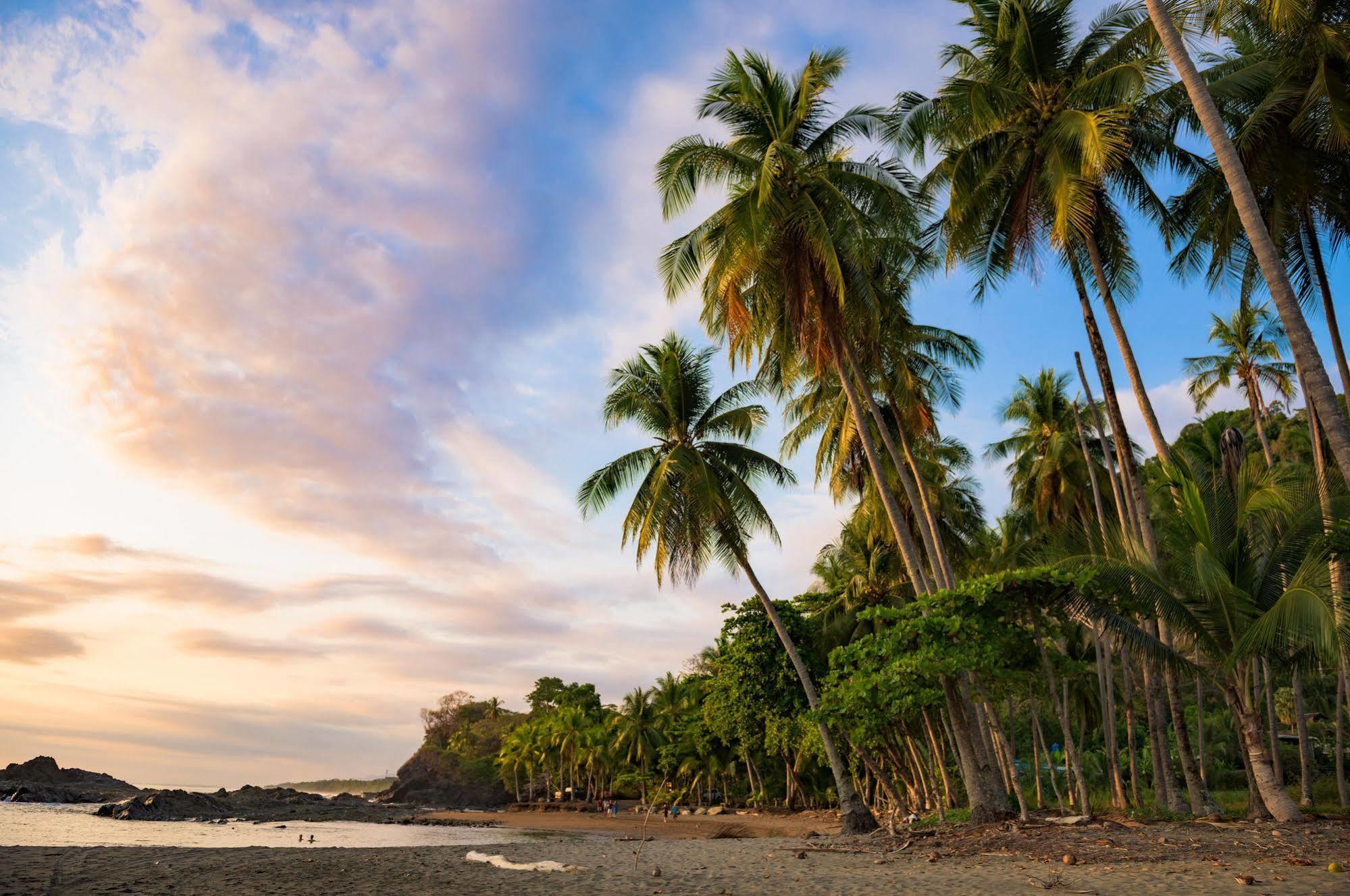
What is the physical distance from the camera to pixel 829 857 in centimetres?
1212

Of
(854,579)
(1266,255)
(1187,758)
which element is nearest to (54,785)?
(854,579)

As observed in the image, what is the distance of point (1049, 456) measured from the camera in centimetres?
2419

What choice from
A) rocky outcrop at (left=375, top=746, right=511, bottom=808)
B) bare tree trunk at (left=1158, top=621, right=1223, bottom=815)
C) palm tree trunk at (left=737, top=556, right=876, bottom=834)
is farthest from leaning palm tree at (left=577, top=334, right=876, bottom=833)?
rocky outcrop at (left=375, top=746, right=511, bottom=808)

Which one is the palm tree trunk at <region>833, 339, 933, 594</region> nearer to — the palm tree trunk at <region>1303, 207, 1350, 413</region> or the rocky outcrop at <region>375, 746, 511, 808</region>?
the palm tree trunk at <region>1303, 207, 1350, 413</region>

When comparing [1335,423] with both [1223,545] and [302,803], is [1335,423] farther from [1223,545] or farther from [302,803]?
[302,803]

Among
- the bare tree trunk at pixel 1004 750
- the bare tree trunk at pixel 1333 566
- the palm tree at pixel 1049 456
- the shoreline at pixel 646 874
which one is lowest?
the shoreline at pixel 646 874

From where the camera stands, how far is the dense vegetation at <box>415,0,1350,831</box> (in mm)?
11812

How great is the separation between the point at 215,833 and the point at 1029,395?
30.1 meters

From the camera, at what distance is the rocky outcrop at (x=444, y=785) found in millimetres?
57562

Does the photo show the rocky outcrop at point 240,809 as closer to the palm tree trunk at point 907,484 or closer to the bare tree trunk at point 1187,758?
the palm tree trunk at point 907,484

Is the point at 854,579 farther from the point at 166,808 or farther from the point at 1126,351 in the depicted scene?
the point at 166,808

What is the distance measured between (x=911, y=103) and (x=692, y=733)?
89.9 feet

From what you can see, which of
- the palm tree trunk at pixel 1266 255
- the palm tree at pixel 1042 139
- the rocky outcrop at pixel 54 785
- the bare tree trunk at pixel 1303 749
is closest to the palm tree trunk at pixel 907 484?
the palm tree at pixel 1042 139

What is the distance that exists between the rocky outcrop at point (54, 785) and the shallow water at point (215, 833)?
14452mm
